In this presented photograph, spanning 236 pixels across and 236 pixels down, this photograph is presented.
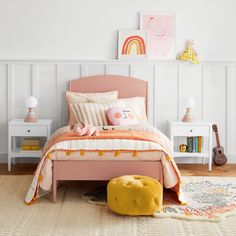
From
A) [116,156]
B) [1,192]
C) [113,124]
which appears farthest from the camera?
[113,124]

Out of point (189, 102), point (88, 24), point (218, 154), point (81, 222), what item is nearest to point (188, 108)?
point (189, 102)

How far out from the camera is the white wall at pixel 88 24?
5.98m

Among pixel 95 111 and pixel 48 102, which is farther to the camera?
pixel 48 102

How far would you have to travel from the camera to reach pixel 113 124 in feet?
17.6

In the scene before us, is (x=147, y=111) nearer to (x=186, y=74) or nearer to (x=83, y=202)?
(x=186, y=74)

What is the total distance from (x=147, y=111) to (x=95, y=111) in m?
0.77

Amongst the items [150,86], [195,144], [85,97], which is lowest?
[195,144]

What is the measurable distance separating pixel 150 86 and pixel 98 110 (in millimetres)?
827

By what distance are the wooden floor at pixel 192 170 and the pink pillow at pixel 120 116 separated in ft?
2.59

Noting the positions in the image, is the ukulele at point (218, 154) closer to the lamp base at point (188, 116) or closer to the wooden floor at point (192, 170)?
the wooden floor at point (192, 170)

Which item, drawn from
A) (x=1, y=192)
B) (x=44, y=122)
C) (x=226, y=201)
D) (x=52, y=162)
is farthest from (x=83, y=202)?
(x=44, y=122)

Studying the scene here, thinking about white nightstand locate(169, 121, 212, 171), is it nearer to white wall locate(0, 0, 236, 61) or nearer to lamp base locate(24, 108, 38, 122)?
white wall locate(0, 0, 236, 61)

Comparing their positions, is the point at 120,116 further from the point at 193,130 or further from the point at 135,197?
the point at 135,197

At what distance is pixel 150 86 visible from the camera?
6.05 metres
